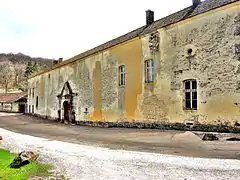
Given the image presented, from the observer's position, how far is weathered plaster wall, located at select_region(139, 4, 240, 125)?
559 inches

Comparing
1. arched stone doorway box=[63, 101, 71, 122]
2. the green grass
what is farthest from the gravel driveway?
arched stone doorway box=[63, 101, 71, 122]

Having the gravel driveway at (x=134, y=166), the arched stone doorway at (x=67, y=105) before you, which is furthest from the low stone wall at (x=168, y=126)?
the gravel driveway at (x=134, y=166)

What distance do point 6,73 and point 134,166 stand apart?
10712cm

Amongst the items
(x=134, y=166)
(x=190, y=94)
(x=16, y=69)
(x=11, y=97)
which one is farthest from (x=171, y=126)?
(x=16, y=69)

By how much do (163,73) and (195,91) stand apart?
2625 mm

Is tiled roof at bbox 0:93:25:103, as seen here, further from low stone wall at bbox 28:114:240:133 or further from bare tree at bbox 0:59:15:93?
bare tree at bbox 0:59:15:93

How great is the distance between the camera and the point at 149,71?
757 inches

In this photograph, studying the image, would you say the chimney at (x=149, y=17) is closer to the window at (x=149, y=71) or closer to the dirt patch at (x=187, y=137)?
the window at (x=149, y=71)

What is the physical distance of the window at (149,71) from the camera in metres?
18.9

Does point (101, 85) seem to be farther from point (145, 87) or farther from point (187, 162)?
point (187, 162)

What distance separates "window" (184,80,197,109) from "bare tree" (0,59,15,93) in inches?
3255

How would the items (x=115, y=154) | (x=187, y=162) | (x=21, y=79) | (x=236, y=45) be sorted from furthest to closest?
(x=21, y=79)
(x=236, y=45)
(x=115, y=154)
(x=187, y=162)

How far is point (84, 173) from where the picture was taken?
7.57 meters

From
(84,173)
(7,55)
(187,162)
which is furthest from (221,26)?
(7,55)
